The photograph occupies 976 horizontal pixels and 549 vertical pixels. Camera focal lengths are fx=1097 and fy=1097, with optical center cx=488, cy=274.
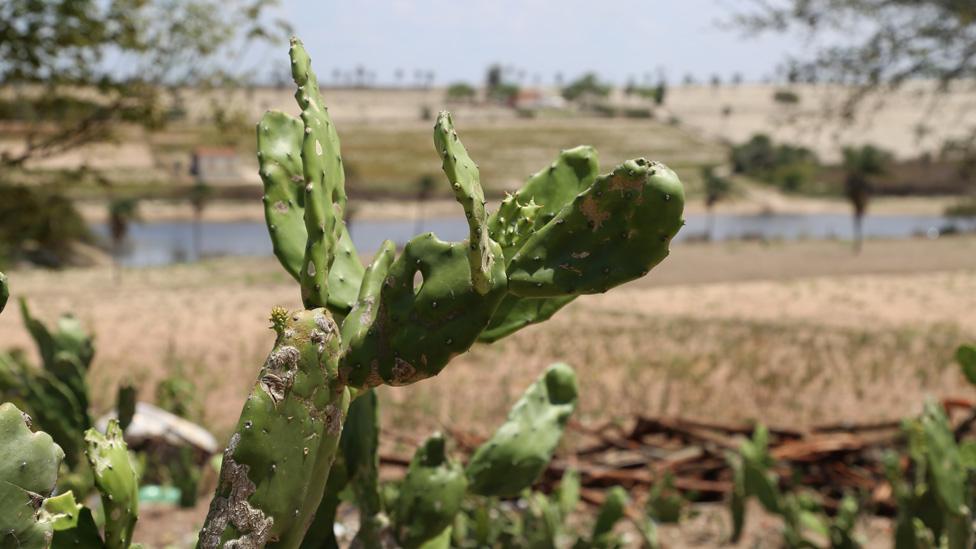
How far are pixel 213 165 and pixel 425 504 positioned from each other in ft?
257

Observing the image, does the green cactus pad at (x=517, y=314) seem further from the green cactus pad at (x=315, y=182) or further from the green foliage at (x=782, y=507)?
the green foliage at (x=782, y=507)

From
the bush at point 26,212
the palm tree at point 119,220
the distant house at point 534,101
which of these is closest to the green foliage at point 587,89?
the distant house at point 534,101

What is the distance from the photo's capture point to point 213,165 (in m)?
78.0

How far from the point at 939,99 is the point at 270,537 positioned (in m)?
9.89

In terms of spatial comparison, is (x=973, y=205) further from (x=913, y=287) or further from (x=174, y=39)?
(x=174, y=39)

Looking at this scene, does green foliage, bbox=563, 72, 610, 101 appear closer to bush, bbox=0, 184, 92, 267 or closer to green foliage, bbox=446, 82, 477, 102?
A: green foliage, bbox=446, 82, 477, 102

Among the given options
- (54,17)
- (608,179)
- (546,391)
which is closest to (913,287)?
(54,17)

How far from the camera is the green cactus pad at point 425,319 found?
1.58m

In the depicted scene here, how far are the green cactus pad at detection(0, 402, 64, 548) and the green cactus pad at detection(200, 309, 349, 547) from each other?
240 mm

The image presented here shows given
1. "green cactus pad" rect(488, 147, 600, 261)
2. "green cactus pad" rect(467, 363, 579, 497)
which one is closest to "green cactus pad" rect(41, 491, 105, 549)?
"green cactus pad" rect(488, 147, 600, 261)

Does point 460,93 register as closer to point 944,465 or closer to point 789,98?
point 789,98

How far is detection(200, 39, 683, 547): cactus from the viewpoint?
1483 mm

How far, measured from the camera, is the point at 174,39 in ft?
28.7

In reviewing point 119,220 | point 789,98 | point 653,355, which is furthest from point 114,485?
point 119,220
